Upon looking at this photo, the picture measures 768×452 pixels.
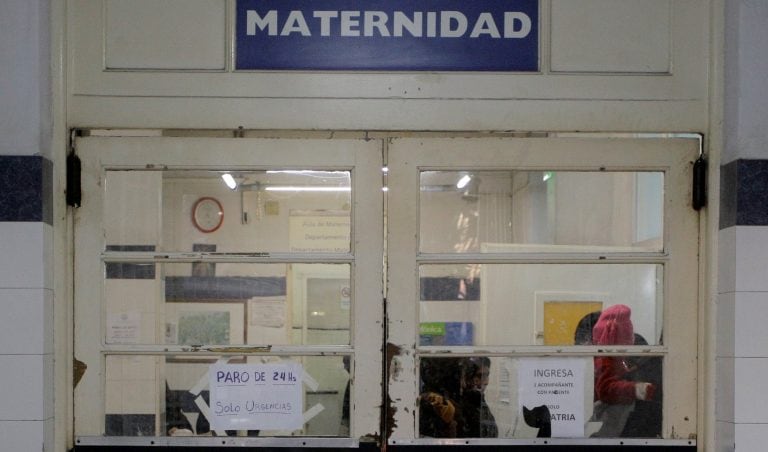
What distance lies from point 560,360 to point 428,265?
0.61 m

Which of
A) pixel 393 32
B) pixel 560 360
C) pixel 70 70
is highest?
pixel 393 32

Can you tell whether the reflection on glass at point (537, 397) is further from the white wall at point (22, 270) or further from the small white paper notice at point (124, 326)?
the white wall at point (22, 270)

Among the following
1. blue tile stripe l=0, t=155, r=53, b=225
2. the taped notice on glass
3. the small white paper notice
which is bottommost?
the taped notice on glass

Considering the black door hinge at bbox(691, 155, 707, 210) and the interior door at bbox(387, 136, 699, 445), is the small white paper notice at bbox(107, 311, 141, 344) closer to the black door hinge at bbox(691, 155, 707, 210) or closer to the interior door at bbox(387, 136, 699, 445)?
the interior door at bbox(387, 136, 699, 445)

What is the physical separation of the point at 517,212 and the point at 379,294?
0.61 meters

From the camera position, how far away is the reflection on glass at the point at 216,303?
97.7 inches

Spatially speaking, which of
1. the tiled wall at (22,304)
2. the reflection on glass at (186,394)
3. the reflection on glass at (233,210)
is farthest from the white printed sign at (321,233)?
the tiled wall at (22,304)

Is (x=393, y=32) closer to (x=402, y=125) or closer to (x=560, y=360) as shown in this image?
(x=402, y=125)

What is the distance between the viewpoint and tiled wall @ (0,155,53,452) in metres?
2.29

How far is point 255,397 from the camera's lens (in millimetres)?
2469

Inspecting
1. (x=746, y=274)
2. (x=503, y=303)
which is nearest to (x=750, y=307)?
(x=746, y=274)

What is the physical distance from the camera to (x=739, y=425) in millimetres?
2297

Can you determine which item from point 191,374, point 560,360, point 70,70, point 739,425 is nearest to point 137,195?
point 70,70

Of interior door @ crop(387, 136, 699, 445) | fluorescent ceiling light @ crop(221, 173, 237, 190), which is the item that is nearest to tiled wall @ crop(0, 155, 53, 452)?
fluorescent ceiling light @ crop(221, 173, 237, 190)
